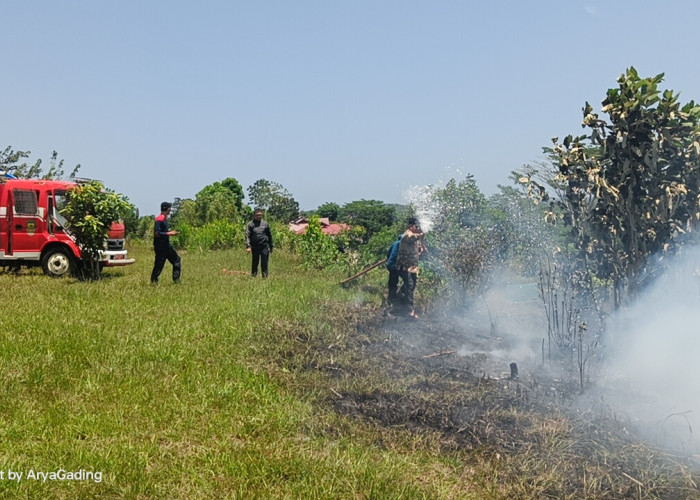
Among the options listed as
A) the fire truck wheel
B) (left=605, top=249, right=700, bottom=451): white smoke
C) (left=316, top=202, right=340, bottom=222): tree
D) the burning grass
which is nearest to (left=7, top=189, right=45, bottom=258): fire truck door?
the fire truck wheel

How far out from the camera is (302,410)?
5008 millimetres

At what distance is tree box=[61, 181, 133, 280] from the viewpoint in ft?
38.9

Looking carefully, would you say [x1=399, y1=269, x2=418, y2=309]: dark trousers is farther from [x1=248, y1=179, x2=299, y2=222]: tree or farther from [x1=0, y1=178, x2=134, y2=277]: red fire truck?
[x1=248, y1=179, x2=299, y2=222]: tree

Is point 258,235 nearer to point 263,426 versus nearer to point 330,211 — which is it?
point 263,426

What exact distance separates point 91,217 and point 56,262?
A: 2.20 m

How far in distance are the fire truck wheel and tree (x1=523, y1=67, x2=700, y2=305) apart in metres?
11.1

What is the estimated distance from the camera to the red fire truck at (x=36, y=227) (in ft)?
41.7

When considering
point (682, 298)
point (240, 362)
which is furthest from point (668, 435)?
point (240, 362)

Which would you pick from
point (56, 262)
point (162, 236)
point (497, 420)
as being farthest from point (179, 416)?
point (56, 262)

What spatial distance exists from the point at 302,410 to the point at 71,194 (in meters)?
9.38

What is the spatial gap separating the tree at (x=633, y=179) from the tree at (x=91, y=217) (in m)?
9.17

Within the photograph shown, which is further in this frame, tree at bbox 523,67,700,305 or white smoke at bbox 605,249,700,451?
tree at bbox 523,67,700,305

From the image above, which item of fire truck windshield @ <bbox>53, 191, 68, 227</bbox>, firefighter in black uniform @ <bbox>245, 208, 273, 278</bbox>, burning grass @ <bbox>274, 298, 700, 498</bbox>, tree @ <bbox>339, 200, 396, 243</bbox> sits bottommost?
burning grass @ <bbox>274, 298, 700, 498</bbox>

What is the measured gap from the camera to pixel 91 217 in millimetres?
11750
